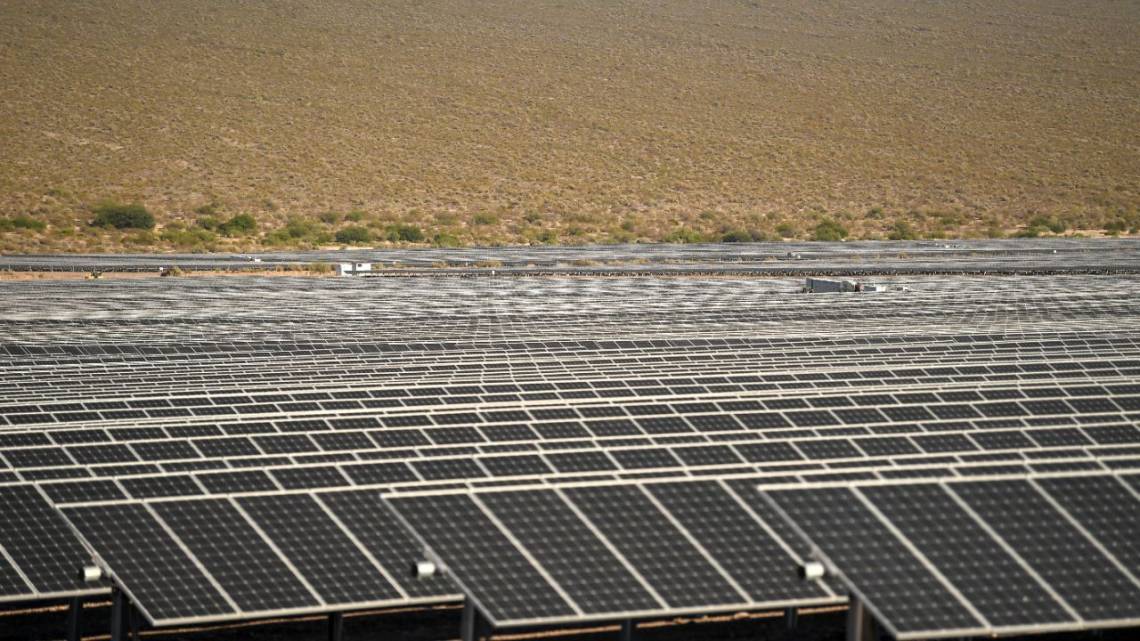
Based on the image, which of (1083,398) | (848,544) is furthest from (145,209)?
(848,544)

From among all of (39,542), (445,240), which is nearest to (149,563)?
(39,542)

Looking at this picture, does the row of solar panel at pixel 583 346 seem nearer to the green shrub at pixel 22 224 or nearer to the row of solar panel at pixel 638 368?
the row of solar panel at pixel 638 368

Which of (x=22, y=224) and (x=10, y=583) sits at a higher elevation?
(x=10, y=583)

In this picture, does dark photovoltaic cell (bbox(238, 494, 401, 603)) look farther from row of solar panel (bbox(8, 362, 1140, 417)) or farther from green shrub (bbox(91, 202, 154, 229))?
green shrub (bbox(91, 202, 154, 229))

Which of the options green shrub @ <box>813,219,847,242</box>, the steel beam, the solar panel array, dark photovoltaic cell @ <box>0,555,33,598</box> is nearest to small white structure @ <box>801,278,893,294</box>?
the solar panel array

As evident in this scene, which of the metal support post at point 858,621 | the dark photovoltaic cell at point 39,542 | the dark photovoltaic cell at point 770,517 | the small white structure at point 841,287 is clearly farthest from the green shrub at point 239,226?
the metal support post at point 858,621

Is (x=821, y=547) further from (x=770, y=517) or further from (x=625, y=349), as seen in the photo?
(x=625, y=349)
